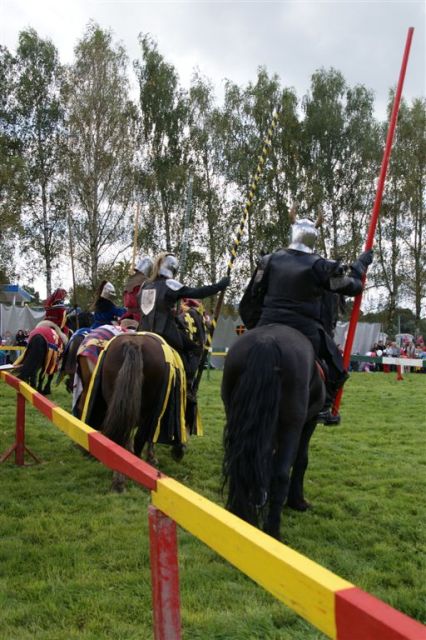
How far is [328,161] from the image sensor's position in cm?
2816

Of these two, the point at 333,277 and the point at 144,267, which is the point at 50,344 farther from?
the point at 333,277

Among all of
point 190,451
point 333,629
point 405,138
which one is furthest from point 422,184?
point 333,629

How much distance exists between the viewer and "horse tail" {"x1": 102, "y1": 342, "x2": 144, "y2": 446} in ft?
14.6

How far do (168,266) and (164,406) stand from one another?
1.43 metres

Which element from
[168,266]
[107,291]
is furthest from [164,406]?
[107,291]

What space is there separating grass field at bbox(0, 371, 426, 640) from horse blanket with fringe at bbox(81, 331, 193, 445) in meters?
0.50

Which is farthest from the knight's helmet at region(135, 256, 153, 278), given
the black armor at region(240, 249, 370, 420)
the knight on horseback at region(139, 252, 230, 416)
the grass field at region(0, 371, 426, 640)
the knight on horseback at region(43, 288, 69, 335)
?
the knight on horseback at region(43, 288, 69, 335)

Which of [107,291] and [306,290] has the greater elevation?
[107,291]

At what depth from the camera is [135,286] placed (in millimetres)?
6512

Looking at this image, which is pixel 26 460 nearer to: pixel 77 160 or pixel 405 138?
pixel 77 160

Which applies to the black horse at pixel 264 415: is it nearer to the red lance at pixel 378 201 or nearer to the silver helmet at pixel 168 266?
the red lance at pixel 378 201

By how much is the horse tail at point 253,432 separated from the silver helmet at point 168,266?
7.32 ft

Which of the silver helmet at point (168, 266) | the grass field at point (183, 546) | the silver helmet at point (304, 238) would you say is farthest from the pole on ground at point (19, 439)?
the silver helmet at point (304, 238)

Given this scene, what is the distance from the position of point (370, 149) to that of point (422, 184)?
328 cm
